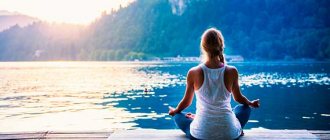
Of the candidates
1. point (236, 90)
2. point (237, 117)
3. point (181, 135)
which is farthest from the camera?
point (181, 135)

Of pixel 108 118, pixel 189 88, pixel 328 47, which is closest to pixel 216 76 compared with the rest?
A: pixel 189 88

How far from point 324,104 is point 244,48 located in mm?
156428

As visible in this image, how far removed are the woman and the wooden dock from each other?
0.58 meters

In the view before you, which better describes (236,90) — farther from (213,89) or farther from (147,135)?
(147,135)

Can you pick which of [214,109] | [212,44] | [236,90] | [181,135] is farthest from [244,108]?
[212,44]

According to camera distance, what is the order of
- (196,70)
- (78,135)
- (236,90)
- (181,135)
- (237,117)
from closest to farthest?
(196,70) → (236,90) → (237,117) → (181,135) → (78,135)

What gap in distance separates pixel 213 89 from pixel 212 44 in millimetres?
525

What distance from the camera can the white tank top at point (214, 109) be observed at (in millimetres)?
4832

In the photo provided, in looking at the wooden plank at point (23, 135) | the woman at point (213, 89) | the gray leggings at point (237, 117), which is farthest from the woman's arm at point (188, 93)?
the wooden plank at point (23, 135)

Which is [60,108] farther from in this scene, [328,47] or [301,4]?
[301,4]

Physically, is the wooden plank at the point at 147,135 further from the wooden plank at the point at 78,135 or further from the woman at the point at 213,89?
the woman at the point at 213,89

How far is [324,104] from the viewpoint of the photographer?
29953 millimetres

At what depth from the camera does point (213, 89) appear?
4.88m

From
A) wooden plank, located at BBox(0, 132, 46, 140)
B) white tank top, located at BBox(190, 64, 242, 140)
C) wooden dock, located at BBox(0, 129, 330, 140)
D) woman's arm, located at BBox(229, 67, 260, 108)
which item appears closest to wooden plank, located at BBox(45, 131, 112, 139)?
wooden dock, located at BBox(0, 129, 330, 140)
